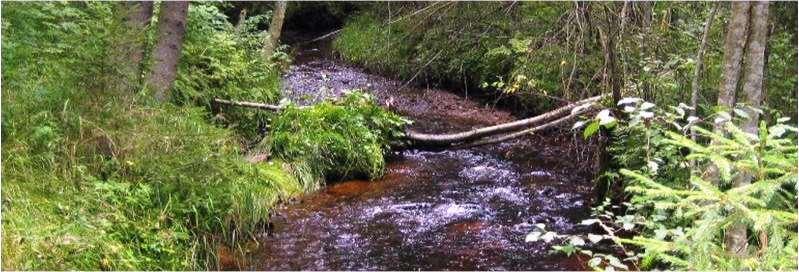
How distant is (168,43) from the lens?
617 centimetres

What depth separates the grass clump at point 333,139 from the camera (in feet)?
22.8

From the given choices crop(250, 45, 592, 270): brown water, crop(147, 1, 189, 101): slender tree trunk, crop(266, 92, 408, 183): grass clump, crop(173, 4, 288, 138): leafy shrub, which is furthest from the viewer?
crop(173, 4, 288, 138): leafy shrub

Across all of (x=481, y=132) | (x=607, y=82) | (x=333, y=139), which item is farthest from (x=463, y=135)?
(x=607, y=82)

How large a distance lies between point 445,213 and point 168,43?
2.90m

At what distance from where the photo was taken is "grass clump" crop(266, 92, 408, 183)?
22.8 feet

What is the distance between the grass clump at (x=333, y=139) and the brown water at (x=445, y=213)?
0.62ft

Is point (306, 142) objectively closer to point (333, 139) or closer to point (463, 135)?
point (333, 139)

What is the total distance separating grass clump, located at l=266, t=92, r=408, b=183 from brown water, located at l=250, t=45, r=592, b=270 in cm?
19

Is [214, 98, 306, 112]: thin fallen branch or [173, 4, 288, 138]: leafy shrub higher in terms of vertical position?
[173, 4, 288, 138]: leafy shrub

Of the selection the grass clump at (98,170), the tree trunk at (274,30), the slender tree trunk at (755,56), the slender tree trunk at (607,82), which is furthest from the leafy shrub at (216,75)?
the slender tree trunk at (755,56)

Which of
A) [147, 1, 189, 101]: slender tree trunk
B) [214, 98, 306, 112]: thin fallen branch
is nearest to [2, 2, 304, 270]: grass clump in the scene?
[147, 1, 189, 101]: slender tree trunk

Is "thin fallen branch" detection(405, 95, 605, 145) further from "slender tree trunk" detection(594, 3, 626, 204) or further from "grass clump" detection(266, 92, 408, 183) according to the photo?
"slender tree trunk" detection(594, 3, 626, 204)

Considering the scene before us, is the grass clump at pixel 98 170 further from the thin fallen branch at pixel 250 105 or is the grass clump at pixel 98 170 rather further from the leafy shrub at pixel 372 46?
the leafy shrub at pixel 372 46

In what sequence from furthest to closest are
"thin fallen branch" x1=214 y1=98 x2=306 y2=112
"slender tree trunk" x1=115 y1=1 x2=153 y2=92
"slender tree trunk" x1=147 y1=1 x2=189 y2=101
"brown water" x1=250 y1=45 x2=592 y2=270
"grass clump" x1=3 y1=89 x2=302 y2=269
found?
"thin fallen branch" x1=214 y1=98 x2=306 y2=112 < "slender tree trunk" x1=147 y1=1 x2=189 y2=101 < "brown water" x1=250 y1=45 x2=592 y2=270 < "slender tree trunk" x1=115 y1=1 x2=153 y2=92 < "grass clump" x1=3 y1=89 x2=302 y2=269
